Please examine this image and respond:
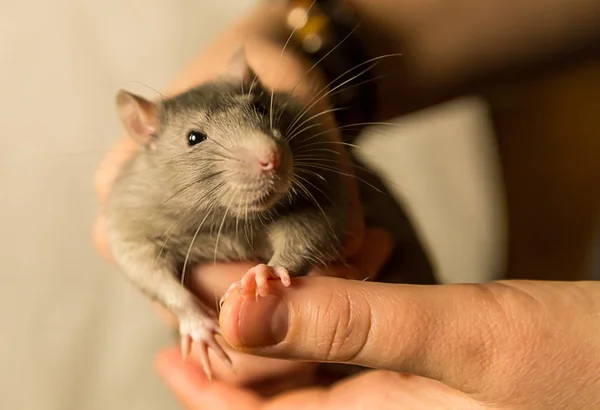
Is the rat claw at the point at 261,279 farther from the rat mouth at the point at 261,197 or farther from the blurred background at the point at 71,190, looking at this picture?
the blurred background at the point at 71,190

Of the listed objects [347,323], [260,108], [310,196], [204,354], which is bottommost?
[204,354]

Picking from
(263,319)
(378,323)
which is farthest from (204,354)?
(378,323)

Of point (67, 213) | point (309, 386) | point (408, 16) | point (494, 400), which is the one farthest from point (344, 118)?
point (67, 213)

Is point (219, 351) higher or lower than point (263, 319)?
lower

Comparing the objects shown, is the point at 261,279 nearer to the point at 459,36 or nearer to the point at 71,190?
the point at 459,36

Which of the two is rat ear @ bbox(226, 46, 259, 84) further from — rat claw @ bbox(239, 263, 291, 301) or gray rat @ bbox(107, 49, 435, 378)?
rat claw @ bbox(239, 263, 291, 301)

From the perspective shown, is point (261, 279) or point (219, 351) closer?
point (261, 279)

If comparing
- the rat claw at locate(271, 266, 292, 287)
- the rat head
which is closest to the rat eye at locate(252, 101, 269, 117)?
the rat head

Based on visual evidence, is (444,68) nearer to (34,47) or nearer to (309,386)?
(309,386)
